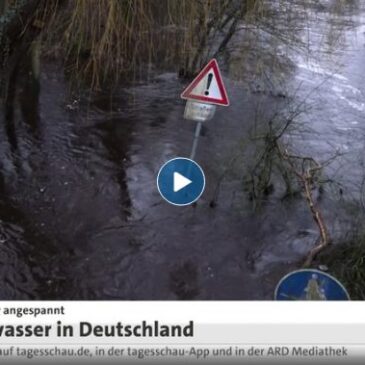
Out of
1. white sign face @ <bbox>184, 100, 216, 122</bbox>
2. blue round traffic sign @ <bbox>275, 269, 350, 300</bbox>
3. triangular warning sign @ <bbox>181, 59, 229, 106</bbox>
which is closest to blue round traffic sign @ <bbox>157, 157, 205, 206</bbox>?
white sign face @ <bbox>184, 100, 216, 122</bbox>

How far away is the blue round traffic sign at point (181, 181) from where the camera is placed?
6.82 m

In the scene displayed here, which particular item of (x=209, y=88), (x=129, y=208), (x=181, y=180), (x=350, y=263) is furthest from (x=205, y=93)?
(x=350, y=263)

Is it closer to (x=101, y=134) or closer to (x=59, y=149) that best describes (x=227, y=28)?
(x=101, y=134)

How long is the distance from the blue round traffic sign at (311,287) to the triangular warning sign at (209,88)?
325 centimetres

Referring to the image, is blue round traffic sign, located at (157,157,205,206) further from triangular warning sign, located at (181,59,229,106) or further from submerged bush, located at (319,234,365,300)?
submerged bush, located at (319,234,365,300)

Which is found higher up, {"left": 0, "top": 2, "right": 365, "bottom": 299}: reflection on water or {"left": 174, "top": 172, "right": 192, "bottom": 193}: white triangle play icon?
{"left": 174, "top": 172, "right": 192, "bottom": 193}: white triangle play icon

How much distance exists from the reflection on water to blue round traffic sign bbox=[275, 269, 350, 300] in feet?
10.0

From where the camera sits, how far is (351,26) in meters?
20.7

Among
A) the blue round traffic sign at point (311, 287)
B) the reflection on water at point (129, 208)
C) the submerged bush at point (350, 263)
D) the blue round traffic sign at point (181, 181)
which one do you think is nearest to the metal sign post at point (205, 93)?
the blue round traffic sign at point (181, 181)

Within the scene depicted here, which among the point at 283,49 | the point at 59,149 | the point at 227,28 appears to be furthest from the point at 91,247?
the point at 283,49

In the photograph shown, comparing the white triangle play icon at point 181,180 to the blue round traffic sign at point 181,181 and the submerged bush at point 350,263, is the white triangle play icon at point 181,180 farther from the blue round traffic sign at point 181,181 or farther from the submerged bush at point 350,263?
the submerged bush at point 350,263

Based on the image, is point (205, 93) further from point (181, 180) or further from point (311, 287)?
point (311, 287)

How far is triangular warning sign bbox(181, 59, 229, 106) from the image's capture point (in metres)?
7.29

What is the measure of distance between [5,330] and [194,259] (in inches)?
167
